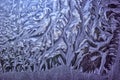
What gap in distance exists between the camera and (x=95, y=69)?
0.93m

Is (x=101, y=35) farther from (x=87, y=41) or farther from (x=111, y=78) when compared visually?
(x=111, y=78)

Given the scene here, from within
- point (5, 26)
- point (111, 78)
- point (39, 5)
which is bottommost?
point (111, 78)

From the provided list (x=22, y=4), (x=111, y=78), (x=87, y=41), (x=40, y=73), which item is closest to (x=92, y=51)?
(x=87, y=41)

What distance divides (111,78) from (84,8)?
1.25 ft

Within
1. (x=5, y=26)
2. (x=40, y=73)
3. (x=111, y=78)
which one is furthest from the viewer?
(x=5, y=26)

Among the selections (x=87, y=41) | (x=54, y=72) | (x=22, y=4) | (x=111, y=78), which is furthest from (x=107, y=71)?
(x=22, y=4)

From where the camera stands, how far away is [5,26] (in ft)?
3.88

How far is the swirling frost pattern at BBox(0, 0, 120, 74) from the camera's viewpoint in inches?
36.7

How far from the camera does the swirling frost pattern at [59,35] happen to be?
0.93 meters

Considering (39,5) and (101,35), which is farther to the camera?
(39,5)

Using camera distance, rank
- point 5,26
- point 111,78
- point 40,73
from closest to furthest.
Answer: point 111,78 < point 40,73 < point 5,26

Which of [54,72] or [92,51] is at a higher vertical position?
[92,51]

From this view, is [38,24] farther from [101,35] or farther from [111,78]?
[111,78]

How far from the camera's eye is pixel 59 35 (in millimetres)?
1016
